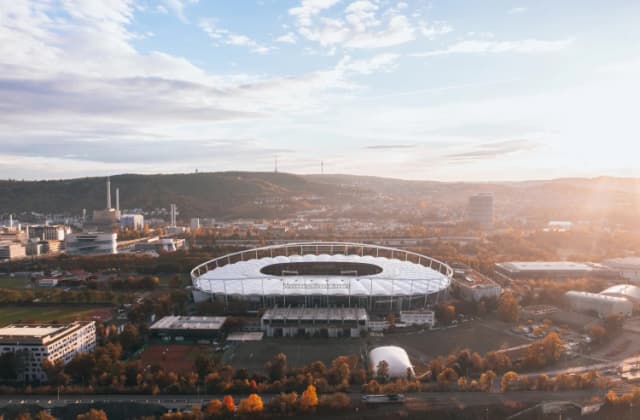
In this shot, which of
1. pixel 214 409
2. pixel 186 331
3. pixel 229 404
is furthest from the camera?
pixel 186 331

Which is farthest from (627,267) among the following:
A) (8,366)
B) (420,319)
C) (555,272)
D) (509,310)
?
(8,366)

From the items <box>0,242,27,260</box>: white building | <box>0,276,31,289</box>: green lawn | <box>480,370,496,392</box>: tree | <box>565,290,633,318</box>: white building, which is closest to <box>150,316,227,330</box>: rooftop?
<box>480,370,496,392</box>: tree

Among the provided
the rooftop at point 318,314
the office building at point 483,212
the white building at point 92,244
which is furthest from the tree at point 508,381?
the office building at point 483,212

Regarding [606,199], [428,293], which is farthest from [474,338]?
[606,199]

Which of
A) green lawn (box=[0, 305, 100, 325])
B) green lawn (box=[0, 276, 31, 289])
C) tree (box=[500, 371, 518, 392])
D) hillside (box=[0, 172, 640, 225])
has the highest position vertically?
hillside (box=[0, 172, 640, 225])

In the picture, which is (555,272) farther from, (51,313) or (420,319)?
(51,313)

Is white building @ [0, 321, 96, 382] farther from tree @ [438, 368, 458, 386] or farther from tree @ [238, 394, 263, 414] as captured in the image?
tree @ [438, 368, 458, 386]
